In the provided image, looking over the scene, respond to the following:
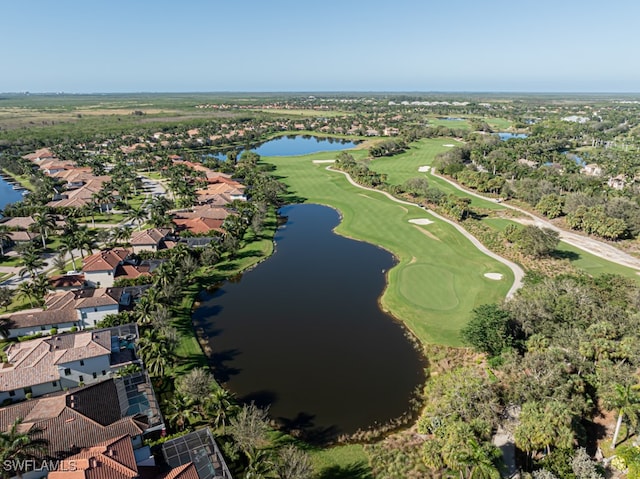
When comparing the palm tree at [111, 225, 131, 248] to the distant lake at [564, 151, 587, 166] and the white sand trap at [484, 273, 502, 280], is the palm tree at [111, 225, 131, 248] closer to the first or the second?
the white sand trap at [484, 273, 502, 280]

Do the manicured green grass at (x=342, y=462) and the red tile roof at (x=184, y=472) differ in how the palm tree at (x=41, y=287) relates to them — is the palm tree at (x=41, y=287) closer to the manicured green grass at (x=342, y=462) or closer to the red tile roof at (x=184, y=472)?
the red tile roof at (x=184, y=472)

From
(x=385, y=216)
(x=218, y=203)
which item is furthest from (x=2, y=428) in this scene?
(x=385, y=216)

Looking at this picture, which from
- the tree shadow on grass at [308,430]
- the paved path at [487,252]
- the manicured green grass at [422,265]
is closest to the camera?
the tree shadow on grass at [308,430]

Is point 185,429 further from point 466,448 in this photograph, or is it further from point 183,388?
point 466,448

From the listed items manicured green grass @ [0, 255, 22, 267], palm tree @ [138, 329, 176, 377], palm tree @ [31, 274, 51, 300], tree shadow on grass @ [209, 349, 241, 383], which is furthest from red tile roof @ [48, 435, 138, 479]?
manicured green grass @ [0, 255, 22, 267]

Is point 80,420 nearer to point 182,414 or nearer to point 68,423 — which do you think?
point 68,423

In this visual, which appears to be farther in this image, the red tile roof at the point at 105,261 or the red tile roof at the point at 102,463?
the red tile roof at the point at 105,261

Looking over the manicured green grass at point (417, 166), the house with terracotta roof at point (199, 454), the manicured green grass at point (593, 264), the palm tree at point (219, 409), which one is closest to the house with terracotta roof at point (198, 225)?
the palm tree at point (219, 409)
